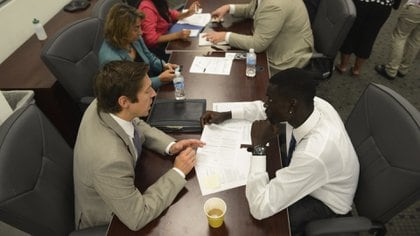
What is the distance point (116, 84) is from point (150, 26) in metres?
1.47

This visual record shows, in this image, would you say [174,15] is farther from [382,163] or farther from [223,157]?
[382,163]

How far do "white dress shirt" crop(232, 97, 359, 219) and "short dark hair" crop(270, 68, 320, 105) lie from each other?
0.35 ft

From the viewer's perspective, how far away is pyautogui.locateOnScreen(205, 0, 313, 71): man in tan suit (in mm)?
2184

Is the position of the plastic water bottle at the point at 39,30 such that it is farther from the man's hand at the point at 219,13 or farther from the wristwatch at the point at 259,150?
the wristwatch at the point at 259,150

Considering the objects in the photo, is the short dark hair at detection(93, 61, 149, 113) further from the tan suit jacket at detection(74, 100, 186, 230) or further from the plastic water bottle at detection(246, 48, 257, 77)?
the plastic water bottle at detection(246, 48, 257, 77)

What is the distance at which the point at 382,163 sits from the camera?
1.31 m

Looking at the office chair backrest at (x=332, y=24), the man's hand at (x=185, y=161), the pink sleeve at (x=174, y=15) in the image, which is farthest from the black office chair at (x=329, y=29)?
the man's hand at (x=185, y=161)

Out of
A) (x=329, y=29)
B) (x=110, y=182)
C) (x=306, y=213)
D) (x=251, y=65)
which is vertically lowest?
(x=306, y=213)

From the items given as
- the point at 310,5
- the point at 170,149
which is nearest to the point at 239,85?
the point at 170,149

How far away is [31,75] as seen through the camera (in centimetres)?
235

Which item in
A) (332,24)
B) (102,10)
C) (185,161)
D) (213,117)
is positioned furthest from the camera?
(102,10)

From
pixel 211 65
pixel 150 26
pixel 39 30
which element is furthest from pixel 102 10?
pixel 211 65

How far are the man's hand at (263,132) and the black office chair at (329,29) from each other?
44.3 inches

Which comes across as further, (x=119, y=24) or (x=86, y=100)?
(x=86, y=100)
